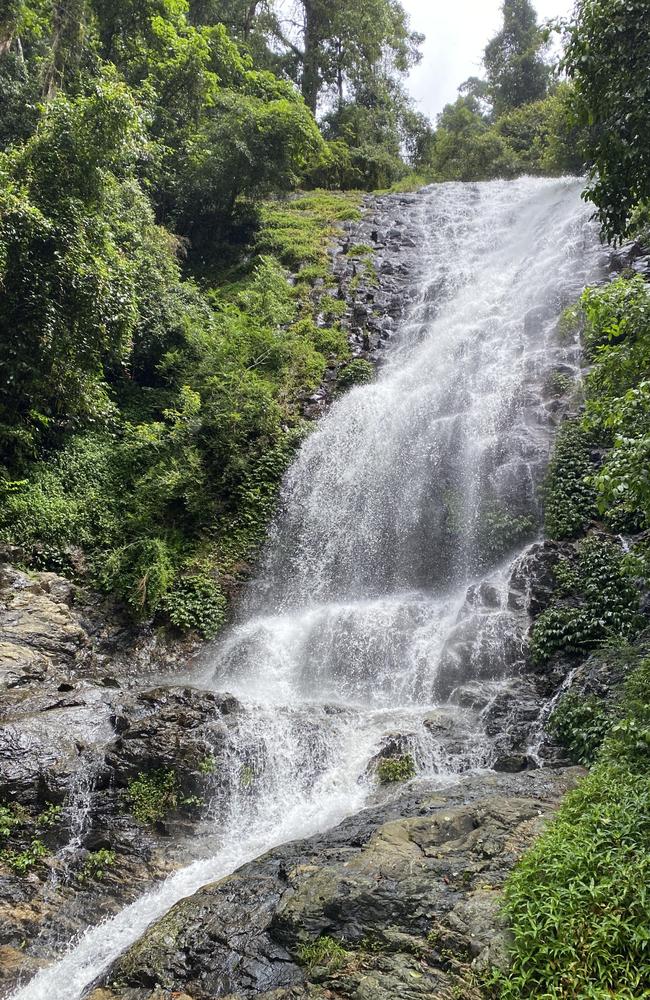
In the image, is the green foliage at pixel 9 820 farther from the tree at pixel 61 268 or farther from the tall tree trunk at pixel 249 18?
the tall tree trunk at pixel 249 18

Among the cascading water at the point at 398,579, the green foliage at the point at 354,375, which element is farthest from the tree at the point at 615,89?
the green foliage at the point at 354,375

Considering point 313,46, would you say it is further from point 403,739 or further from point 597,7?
point 403,739

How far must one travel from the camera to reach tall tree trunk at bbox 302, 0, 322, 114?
1281 inches

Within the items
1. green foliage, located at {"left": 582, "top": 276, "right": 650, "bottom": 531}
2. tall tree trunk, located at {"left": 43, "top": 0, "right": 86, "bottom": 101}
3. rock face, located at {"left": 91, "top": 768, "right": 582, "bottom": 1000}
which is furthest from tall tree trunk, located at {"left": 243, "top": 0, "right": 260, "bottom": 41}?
rock face, located at {"left": 91, "top": 768, "right": 582, "bottom": 1000}

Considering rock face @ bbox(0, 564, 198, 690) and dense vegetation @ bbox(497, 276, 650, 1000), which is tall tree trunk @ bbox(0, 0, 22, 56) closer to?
rock face @ bbox(0, 564, 198, 690)

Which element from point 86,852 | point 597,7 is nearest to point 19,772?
point 86,852

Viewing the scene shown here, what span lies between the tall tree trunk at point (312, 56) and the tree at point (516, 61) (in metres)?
10.5

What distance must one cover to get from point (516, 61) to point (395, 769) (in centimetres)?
4043

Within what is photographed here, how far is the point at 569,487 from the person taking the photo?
11.4 meters

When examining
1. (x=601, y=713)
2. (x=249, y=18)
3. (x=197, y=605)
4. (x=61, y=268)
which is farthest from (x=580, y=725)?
(x=249, y=18)

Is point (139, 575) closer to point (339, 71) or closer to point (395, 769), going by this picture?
point (395, 769)

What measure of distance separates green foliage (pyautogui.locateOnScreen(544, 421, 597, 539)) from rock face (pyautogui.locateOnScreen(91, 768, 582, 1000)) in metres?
5.62

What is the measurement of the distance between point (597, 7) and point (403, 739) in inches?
362

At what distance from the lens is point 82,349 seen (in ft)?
39.6
